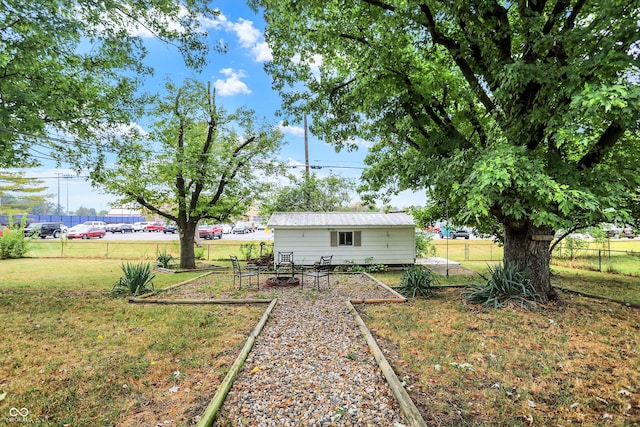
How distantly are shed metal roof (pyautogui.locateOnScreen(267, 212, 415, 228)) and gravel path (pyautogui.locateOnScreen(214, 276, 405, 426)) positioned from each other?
8.08 metres

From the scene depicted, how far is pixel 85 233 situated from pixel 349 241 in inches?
1171

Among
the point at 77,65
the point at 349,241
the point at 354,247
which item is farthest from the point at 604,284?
the point at 77,65

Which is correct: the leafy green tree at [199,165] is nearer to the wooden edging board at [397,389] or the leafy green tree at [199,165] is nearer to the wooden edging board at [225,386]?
the wooden edging board at [225,386]

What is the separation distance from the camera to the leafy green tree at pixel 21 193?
35.0 meters

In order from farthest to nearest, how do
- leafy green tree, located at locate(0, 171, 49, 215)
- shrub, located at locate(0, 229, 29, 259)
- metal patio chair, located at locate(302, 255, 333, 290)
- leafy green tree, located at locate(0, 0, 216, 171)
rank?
1. leafy green tree, located at locate(0, 171, 49, 215)
2. shrub, located at locate(0, 229, 29, 259)
3. metal patio chair, located at locate(302, 255, 333, 290)
4. leafy green tree, located at locate(0, 0, 216, 171)

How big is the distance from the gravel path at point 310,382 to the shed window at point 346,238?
27.1ft

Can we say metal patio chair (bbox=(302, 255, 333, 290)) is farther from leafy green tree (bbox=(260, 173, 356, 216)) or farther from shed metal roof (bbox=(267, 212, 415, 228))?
leafy green tree (bbox=(260, 173, 356, 216))

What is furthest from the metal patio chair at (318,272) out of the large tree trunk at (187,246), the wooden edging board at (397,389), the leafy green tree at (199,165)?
the large tree trunk at (187,246)

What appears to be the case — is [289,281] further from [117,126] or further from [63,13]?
[63,13]

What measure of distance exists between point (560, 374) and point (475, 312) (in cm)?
267

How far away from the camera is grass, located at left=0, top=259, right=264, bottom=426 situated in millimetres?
2947

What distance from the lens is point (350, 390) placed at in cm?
326

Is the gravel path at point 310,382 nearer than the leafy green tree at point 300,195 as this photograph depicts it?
Yes

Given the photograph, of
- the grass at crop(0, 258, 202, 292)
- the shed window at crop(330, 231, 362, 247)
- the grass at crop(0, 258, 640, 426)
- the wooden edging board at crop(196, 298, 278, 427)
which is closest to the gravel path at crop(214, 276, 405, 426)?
the wooden edging board at crop(196, 298, 278, 427)
